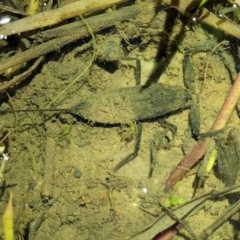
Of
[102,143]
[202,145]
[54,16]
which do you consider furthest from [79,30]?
[202,145]

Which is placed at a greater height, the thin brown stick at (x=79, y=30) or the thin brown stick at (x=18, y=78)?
the thin brown stick at (x=79, y=30)

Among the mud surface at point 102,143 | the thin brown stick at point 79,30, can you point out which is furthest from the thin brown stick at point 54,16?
the mud surface at point 102,143

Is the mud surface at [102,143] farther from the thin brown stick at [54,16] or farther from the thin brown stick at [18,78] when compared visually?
the thin brown stick at [54,16]

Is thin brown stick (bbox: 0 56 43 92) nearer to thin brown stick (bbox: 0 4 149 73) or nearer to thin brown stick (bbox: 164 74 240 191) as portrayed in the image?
thin brown stick (bbox: 0 4 149 73)

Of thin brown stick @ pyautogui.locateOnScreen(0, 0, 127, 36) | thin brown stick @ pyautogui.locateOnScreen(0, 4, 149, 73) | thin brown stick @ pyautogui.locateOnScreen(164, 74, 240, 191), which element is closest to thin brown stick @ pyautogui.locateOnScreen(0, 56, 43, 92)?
thin brown stick @ pyautogui.locateOnScreen(0, 4, 149, 73)

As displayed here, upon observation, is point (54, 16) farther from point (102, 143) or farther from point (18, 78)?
point (102, 143)

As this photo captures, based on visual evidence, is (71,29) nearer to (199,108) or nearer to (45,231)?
(199,108)
